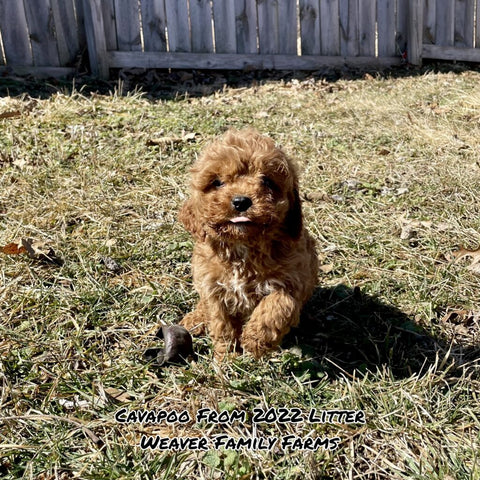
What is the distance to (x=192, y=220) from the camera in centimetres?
323

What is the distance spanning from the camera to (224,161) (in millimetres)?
3016

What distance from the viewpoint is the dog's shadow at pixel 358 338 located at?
322 centimetres

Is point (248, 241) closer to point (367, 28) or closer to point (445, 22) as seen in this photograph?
point (367, 28)

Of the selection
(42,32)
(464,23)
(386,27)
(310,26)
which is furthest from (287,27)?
(42,32)

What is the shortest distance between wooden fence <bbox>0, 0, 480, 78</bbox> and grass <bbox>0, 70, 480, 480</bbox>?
1.30 meters

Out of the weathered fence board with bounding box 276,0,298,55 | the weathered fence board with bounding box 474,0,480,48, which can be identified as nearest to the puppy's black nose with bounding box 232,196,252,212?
the weathered fence board with bounding box 276,0,298,55

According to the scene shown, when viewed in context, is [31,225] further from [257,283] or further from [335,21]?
[335,21]

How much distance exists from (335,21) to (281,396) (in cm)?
842

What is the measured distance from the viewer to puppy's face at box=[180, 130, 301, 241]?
2.87 metres

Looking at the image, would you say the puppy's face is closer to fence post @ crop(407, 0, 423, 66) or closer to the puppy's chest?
the puppy's chest

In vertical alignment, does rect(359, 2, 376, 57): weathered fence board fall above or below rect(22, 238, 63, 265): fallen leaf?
above

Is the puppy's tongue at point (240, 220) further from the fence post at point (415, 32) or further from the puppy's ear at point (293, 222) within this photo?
the fence post at point (415, 32)

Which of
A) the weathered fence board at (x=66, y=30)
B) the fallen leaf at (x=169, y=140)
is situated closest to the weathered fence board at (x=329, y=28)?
the weathered fence board at (x=66, y=30)

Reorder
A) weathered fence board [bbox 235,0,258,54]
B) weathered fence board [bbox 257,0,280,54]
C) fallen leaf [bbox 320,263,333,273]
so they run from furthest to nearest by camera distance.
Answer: weathered fence board [bbox 257,0,280,54]
weathered fence board [bbox 235,0,258,54]
fallen leaf [bbox 320,263,333,273]
